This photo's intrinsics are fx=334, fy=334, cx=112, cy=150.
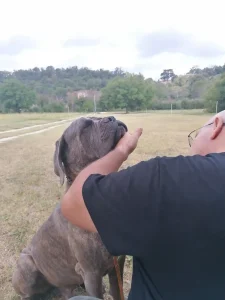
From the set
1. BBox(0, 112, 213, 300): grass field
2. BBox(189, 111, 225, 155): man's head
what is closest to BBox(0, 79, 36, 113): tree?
BBox(0, 112, 213, 300): grass field

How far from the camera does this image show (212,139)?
1144 mm

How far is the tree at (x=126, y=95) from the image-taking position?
73.4 meters

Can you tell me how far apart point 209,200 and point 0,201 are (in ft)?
17.5

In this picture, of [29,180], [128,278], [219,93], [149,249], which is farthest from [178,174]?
[219,93]

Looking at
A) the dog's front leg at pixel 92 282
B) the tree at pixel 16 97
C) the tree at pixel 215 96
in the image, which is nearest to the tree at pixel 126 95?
the tree at pixel 16 97

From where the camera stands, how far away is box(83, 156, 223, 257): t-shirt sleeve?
2.97ft

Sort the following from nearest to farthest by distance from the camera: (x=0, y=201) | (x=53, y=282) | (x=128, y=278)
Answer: (x=53, y=282) < (x=128, y=278) < (x=0, y=201)

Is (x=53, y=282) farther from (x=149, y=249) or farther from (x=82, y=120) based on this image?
(x=149, y=249)

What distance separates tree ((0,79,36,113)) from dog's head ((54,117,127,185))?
7533 centimetres

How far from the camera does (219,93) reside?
161 feet

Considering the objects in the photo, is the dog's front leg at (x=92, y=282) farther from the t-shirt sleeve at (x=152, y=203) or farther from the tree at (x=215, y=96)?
the tree at (x=215, y=96)

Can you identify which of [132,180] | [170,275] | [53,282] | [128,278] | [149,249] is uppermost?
[132,180]

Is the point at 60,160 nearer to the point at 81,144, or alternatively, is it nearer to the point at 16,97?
the point at 81,144

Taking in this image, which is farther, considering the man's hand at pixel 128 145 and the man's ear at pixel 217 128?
the man's hand at pixel 128 145
